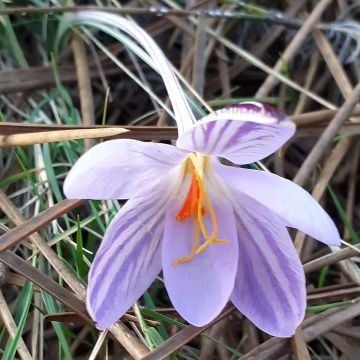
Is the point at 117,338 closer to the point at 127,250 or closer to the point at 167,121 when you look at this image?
the point at 127,250

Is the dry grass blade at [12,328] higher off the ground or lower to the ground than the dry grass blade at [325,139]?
lower

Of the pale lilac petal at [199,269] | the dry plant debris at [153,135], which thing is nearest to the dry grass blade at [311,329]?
the dry plant debris at [153,135]

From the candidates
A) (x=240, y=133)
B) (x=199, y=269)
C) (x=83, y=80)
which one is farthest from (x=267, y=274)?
(x=83, y=80)

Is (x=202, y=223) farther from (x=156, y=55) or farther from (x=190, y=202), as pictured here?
(x=156, y=55)

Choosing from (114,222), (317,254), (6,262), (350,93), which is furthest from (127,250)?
(350,93)

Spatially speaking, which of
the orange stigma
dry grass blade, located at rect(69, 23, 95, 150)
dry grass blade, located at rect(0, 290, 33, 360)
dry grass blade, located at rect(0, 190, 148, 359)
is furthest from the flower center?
dry grass blade, located at rect(69, 23, 95, 150)

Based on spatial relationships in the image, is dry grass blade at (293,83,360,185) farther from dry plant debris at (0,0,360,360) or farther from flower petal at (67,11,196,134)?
flower petal at (67,11,196,134)

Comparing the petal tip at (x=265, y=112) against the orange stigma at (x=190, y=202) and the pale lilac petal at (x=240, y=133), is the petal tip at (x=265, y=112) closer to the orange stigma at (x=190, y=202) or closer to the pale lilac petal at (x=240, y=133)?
the pale lilac petal at (x=240, y=133)
